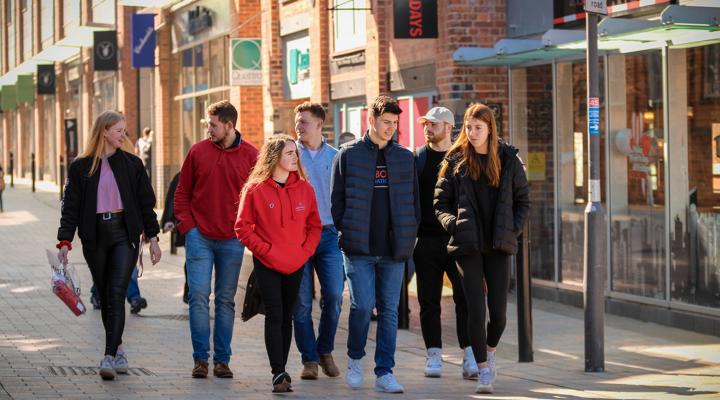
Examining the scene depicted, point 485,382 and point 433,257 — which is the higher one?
point 433,257

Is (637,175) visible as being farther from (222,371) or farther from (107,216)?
(107,216)

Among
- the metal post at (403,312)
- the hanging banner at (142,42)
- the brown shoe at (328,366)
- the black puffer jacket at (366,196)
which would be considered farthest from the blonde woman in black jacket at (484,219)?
the hanging banner at (142,42)

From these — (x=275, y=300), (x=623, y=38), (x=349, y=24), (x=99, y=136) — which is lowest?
(x=275, y=300)

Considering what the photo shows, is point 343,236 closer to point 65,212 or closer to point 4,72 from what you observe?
point 65,212

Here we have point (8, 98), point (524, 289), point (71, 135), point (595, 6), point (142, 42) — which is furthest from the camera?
point (8, 98)

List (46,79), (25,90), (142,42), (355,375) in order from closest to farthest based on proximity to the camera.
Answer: (355,375) → (142,42) → (46,79) → (25,90)

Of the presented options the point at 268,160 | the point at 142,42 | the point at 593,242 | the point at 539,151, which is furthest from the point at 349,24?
the point at 142,42

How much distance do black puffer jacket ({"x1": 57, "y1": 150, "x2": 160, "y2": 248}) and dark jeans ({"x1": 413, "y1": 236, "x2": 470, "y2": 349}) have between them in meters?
1.88

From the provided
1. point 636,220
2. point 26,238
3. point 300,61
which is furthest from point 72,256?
point 636,220

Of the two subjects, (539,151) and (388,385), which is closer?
(388,385)

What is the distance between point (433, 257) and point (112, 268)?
2.22 m

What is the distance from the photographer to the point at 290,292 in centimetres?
886

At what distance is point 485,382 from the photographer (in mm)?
8719

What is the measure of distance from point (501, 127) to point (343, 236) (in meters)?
7.37
